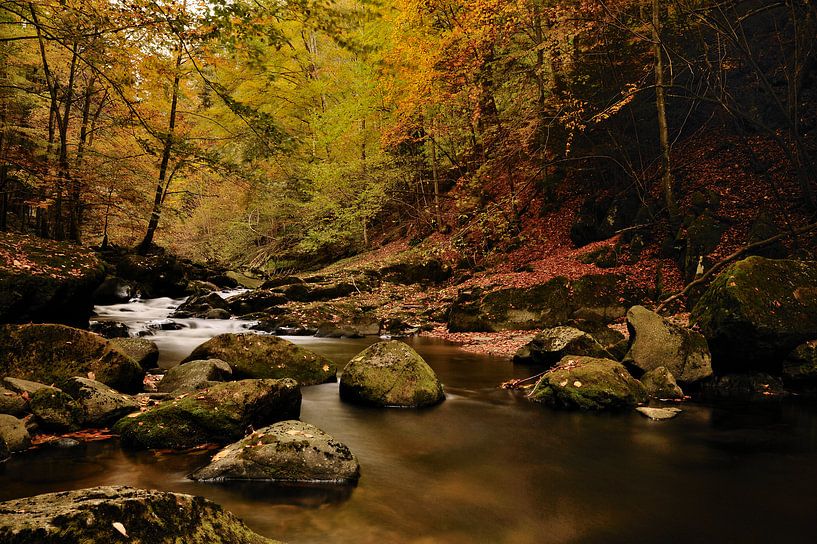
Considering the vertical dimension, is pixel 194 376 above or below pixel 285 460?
above

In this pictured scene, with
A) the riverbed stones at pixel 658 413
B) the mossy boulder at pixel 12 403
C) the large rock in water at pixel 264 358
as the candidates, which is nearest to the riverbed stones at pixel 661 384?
the riverbed stones at pixel 658 413

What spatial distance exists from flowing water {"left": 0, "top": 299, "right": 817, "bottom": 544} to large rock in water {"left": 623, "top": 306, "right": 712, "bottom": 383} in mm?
795

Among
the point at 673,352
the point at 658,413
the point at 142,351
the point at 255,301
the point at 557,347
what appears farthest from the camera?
the point at 255,301

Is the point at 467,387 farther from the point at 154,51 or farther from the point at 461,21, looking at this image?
the point at 461,21

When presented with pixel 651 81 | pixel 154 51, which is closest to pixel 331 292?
pixel 154 51

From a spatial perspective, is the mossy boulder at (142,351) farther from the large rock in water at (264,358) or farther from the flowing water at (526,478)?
the flowing water at (526,478)

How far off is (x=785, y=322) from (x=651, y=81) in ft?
34.1

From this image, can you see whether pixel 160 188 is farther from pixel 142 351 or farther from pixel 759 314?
pixel 759 314

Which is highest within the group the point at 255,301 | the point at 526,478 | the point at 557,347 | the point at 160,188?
the point at 160,188

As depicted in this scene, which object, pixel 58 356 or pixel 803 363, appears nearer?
pixel 58 356

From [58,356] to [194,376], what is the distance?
1.68m

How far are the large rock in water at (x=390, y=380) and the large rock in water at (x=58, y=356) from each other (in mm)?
3152

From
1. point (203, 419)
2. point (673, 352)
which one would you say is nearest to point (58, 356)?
point (203, 419)

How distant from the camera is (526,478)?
4.73 m
